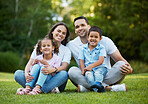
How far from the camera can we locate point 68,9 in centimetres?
3212

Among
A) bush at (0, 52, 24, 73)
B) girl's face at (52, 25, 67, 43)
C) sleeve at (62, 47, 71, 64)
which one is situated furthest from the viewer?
bush at (0, 52, 24, 73)

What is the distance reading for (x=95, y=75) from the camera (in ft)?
12.1

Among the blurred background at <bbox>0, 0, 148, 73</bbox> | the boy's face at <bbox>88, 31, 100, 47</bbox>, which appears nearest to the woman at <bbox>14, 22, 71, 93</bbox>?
the boy's face at <bbox>88, 31, 100, 47</bbox>

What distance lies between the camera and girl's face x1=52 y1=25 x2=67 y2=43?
166 inches

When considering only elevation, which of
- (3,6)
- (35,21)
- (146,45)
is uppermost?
(3,6)

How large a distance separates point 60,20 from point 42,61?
14.0m

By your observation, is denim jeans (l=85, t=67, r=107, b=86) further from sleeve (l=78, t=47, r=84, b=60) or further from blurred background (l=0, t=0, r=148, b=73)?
blurred background (l=0, t=0, r=148, b=73)

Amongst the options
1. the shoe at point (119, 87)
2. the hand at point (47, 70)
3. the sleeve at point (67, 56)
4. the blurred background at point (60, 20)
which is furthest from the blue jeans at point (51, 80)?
the blurred background at point (60, 20)

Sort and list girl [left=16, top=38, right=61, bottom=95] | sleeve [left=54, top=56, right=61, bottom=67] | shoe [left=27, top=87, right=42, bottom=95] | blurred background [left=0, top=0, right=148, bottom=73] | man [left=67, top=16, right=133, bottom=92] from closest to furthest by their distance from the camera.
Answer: shoe [left=27, top=87, right=42, bottom=95] < girl [left=16, top=38, right=61, bottom=95] < man [left=67, top=16, right=133, bottom=92] < sleeve [left=54, top=56, right=61, bottom=67] < blurred background [left=0, top=0, right=148, bottom=73]

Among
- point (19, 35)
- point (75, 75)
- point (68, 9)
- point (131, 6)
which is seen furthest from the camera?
point (68, 9)

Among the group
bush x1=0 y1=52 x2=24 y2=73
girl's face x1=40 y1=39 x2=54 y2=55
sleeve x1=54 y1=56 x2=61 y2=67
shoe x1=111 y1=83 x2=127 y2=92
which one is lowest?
bush x1=0 y1=52 x2=24 y2=73

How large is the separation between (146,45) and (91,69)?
1577 centimetres

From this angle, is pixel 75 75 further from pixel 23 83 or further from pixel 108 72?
pixel 23 83

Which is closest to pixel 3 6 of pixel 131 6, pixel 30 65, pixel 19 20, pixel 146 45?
pixel 19 20
